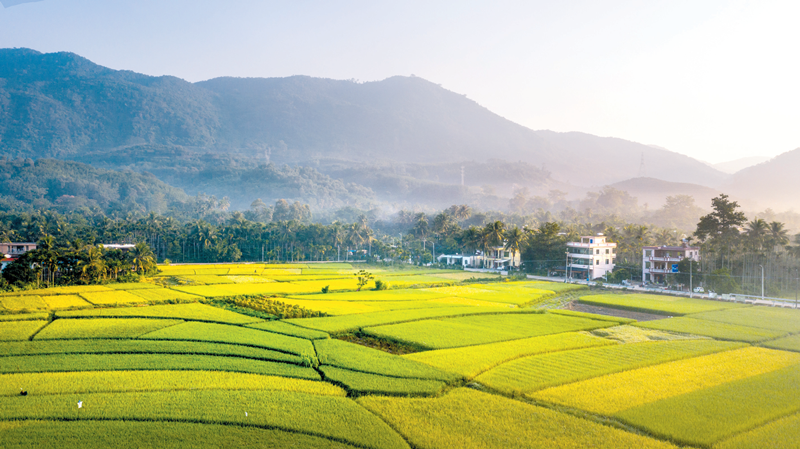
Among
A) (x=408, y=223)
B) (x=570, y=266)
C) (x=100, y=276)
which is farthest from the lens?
(x=408, y=223)

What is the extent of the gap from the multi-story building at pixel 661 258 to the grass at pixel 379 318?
2777 cm

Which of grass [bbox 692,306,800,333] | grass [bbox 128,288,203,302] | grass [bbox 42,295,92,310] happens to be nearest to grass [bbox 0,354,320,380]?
grass [bbox 42,295,92,310]

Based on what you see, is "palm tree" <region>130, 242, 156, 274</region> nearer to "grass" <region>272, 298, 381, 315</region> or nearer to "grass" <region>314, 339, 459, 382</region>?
"grass" <region>272, 298, 381, 315</region>

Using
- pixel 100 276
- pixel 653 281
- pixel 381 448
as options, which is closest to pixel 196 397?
pixel 381 448

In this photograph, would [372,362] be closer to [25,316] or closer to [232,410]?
[232,410]

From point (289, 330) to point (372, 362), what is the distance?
25.8 feet

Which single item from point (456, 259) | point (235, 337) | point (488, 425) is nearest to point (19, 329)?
point (235, 337)

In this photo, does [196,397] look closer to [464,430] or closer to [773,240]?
[464,430]

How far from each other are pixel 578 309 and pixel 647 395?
21312 mm

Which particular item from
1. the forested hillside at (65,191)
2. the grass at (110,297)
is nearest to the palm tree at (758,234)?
the grass at (110,297)

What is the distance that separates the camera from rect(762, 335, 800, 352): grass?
2362cm

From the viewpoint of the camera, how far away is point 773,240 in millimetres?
48469

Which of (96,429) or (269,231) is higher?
(269,231)

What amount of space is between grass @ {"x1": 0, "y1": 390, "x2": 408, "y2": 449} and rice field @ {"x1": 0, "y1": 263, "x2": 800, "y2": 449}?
0.24 ft
